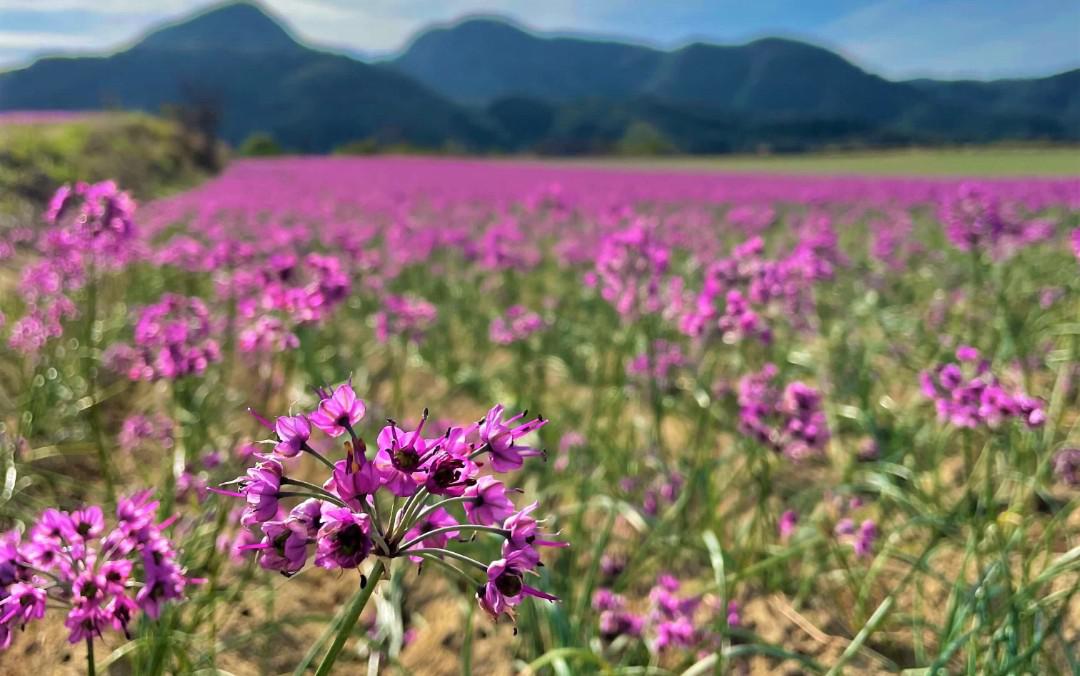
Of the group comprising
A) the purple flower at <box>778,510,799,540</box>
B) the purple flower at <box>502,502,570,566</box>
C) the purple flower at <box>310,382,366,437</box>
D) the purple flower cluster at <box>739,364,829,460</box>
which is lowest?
the purple flower at <box>778,510,799,540</box>

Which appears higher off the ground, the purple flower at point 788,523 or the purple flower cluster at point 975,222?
the purple flower cluster at point 975,222

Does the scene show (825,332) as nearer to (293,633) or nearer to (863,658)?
(863,658)

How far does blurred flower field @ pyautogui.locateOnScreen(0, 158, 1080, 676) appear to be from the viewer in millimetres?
1341

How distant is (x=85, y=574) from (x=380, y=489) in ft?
2.58

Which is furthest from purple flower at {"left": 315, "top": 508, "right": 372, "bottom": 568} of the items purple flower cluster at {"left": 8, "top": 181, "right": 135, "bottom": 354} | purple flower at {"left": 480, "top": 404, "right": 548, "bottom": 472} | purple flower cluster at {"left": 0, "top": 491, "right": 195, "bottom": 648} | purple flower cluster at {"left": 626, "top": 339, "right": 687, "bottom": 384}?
purple flower cluster at {"left": 626, "top": 339, "right": 687, "bottom": 384}

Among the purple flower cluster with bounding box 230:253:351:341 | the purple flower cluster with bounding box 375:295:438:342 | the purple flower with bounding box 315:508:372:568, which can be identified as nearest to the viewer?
the purple flower with bounding box 315:508:372:568

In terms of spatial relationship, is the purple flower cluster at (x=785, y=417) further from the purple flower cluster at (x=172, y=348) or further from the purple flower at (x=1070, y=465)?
the purple flower cluster at (x=172, y=348)

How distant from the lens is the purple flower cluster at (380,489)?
3.44 feet

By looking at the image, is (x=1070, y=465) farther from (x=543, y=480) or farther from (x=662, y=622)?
(x=543, y=480)

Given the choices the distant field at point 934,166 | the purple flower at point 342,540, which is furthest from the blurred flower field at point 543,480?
the distant field at point 934,166

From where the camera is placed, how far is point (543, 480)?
359 cm

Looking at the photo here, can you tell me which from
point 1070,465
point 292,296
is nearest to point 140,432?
point 292,296

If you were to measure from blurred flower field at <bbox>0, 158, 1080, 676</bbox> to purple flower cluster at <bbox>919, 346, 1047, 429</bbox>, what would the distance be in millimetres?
14

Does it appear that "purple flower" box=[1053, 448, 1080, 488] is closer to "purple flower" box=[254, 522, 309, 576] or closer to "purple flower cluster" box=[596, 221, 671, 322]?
"purple flower cluster" box=[596, 221, 671, 322]
